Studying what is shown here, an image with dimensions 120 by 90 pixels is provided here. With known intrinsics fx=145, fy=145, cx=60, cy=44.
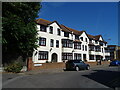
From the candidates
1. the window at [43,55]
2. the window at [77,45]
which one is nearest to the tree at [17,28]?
the window at [43,55]

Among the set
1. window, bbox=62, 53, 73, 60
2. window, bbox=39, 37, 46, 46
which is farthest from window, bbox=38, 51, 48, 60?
window, bbox=62, 53, 73, 60

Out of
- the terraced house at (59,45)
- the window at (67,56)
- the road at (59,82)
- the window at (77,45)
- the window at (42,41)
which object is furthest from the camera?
the window at (77,45)

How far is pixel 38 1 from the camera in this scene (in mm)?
19609

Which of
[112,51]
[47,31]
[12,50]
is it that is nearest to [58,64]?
[47,31]

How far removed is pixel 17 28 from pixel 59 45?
750 inches

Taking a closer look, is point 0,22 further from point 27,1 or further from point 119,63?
point 119,63

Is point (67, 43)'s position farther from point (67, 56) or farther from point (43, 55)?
point (43, 55)

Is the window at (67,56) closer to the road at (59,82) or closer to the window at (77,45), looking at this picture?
the window at (77,45)

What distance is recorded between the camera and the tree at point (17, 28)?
16.5 m

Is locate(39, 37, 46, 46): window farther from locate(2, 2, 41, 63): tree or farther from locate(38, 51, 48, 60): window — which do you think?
locate(2, 2, 41, 63): tree

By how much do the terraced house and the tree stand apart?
495 centimetres

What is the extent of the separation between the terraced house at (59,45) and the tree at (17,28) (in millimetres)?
4950

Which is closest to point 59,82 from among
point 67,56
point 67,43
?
point 67,56

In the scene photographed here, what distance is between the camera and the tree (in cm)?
1650
